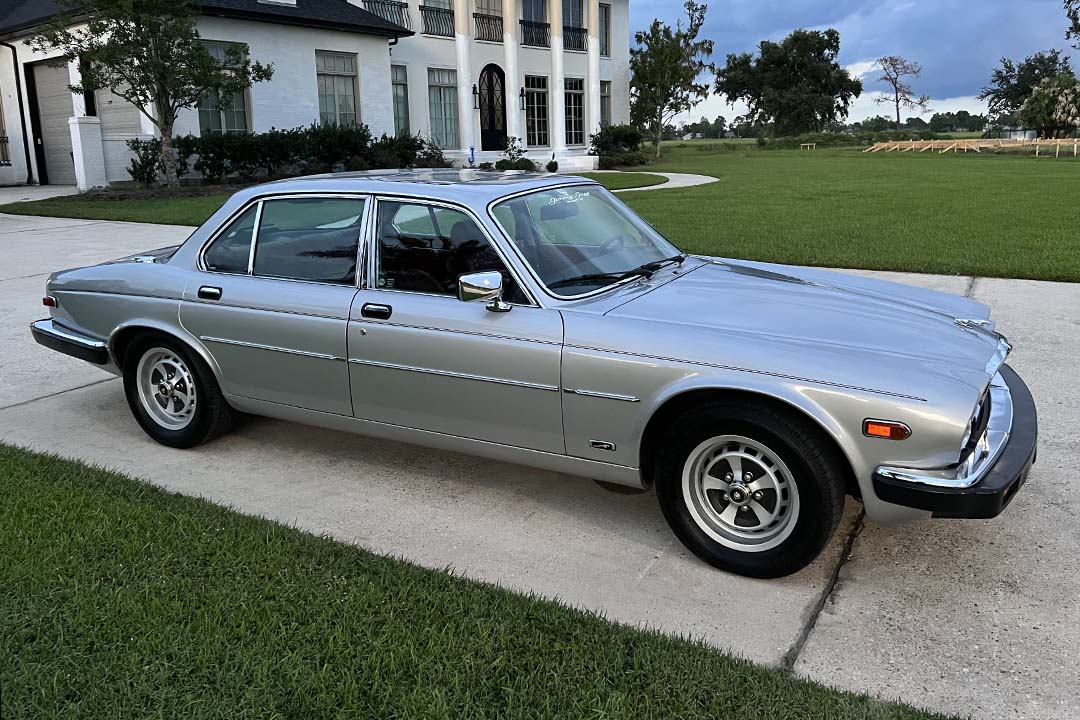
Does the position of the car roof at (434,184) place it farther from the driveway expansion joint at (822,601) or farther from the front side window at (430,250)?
the driveway expansion joint at (822,601)

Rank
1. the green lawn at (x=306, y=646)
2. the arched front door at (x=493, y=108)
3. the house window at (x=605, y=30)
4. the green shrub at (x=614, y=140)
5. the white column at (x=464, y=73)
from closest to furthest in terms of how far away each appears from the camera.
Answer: the green lawn at (x=306, y=646)
the white column at (x=464, y=73)
the arched front door at (x=493, y=108)
the green shrub at (x=614, y=140)
the house window at (x=605, y=30)

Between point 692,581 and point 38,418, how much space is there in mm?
4317

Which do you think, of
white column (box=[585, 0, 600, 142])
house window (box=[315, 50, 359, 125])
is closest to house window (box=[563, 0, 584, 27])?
white column (box=[585, 0, 600, 142])

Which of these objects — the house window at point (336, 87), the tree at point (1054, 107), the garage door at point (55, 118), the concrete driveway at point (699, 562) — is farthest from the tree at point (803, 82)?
the concrete driveway at point (699, 562)

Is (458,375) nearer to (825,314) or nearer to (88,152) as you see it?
(825,314)

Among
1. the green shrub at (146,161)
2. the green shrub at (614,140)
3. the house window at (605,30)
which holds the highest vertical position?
the house window at (605,30)

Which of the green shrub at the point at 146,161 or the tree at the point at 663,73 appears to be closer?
the green shrub at the point at 146,161

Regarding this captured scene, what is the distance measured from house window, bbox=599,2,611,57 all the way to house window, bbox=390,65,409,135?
468 inches

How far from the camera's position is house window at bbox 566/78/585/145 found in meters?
34.5

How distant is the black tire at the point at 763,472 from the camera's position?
3.27m

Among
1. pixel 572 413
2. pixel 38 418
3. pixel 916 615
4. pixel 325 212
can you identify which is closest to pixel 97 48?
pixel 38 418

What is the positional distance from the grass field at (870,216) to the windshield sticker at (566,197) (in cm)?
610

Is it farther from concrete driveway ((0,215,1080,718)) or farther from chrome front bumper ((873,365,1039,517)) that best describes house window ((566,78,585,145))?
chrome front bumper ((873,365,1039,517))

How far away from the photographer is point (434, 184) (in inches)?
172
